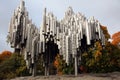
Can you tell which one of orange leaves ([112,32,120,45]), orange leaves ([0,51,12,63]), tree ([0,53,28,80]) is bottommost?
tree ([0,53,28,80])

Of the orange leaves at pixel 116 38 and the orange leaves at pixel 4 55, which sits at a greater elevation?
the orange leaves at pixel 116 38

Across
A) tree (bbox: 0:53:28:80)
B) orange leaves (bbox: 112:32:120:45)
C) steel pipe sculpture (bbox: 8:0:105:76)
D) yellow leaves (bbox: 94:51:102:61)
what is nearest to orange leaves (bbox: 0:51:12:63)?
tree (bbox: 0:53:28:80)

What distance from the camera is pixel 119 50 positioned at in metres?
52.2

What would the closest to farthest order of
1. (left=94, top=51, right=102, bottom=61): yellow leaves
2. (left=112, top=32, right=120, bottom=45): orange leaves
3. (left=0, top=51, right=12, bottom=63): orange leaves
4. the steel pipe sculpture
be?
the steel pipe sculpture
(left=94, top=51, right=102, bottom=61): yellow leaves
(left=112, top=32, right=120, bottom=45): orange leaves
(left=0, top=51, right=12, bottom=63): orange leaves

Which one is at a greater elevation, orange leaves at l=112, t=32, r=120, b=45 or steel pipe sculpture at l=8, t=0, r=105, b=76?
orange leaves at l=112, t=32, r=120, b=45

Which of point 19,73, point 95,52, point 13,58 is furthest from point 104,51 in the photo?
point 13,58

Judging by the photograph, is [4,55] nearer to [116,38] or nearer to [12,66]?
[12,66]

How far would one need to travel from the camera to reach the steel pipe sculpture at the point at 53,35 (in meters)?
28.4

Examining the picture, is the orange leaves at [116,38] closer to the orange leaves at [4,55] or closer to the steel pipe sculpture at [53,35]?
the orange leaves at [4,55]

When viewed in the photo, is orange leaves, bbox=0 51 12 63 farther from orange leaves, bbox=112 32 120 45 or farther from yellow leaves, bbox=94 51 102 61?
yellow leaves, bbox=94 51 102 61

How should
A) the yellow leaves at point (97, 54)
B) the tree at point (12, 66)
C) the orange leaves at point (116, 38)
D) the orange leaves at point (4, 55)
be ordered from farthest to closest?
the orange leaves at point (4, 55) < the orange leaves at point (116, 38) < the tree at point (12, 66) < the yellow leaves at point (97, 54)

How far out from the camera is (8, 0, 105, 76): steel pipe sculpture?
93.0ft

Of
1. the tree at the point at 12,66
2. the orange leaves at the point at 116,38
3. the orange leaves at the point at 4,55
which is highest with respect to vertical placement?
the orange leaves at the point at 116,38

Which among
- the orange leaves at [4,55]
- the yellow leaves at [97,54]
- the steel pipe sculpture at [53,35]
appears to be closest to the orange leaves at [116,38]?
the yellow leaves at [97,54]
